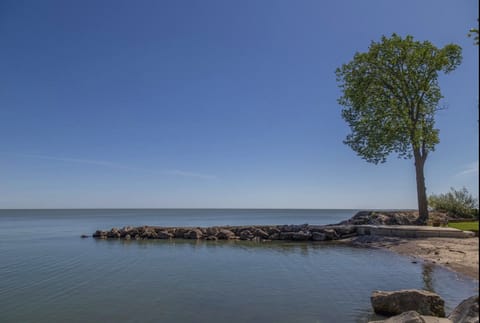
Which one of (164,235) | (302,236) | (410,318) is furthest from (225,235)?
(410,318)

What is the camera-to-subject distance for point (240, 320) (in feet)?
27.4

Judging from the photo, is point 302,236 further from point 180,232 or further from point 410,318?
point 410,318

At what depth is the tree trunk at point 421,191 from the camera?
25531 mm

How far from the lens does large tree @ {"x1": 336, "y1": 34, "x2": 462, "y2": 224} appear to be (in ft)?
84.5

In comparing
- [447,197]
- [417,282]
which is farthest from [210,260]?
[447,197]

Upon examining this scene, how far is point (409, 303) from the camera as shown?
27.2ft

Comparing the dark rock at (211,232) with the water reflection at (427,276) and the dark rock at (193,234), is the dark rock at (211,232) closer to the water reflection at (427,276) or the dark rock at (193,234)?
the dark rock at (193,234)

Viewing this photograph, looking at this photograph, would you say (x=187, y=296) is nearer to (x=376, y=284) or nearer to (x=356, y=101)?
(x=376, y=284)

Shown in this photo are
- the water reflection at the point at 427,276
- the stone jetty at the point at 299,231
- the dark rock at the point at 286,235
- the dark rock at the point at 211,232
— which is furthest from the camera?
the dark rock at the point at 211,232

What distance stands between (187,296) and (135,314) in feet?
7.10

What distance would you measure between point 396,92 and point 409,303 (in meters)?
23.2

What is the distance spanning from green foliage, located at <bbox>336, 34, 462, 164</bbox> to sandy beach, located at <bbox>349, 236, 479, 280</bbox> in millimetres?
9358

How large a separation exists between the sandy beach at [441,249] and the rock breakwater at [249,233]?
3.58 meters

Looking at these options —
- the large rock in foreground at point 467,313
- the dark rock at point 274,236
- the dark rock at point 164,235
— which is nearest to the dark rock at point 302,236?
the dark rock at point 274,236
